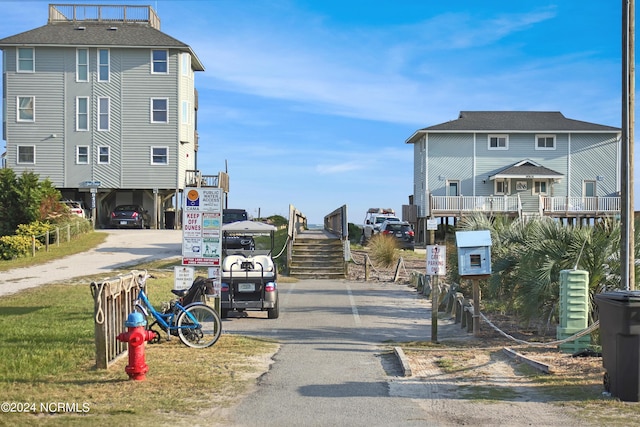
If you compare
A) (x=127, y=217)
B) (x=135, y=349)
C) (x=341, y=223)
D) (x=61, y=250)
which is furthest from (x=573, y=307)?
(x=127, y=217)

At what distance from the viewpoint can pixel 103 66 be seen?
4691 centimetres

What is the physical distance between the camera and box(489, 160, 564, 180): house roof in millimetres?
47250

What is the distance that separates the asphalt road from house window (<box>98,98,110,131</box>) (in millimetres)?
30314

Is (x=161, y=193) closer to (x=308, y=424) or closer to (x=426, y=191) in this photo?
(x=426, y=191)

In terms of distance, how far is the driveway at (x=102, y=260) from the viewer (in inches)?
891

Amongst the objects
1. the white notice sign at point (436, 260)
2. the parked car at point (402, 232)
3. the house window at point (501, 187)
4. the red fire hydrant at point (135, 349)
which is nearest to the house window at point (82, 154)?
the parked car at point (402, 232)

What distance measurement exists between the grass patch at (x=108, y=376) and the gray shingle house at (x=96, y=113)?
3385 cm

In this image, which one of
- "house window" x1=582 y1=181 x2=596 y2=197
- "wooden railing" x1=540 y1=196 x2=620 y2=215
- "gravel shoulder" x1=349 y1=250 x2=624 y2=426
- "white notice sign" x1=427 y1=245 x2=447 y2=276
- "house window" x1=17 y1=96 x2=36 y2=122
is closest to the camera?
"gravel shoulder" x1=349 y1=250 x2=624 y2=426

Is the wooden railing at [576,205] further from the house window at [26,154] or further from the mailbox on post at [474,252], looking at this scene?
the mailbox on post at [474,252]

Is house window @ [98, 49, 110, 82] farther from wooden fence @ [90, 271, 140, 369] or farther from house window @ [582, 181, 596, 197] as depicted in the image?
wooden fence @ [90, 271, 140, 369]

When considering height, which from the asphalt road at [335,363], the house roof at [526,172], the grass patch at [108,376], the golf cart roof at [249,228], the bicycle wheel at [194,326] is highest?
the house roof at [526,172]

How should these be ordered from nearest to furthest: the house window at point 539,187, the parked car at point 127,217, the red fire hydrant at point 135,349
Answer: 1. the red fire hydrant at point 135,349
2. the parked car at point 127,217
3. the house window at point 539,187

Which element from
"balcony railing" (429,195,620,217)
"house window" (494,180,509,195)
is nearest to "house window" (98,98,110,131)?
"balcony railing" (429,195,620,217)

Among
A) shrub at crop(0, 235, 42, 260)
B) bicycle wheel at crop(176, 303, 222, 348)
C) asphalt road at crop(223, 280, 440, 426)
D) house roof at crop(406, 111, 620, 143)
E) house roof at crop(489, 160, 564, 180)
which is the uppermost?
house roof at crop(406, 111, 620, 143)
